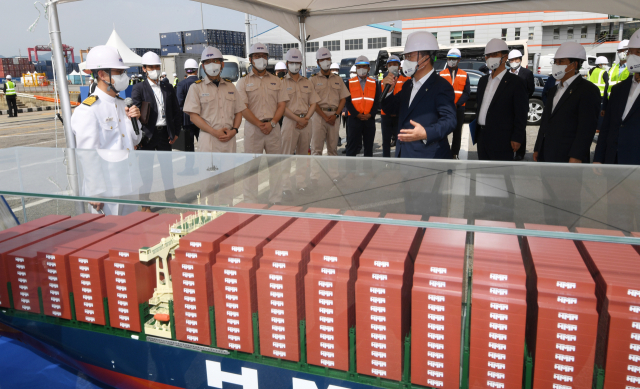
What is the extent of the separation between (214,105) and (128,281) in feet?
10.1

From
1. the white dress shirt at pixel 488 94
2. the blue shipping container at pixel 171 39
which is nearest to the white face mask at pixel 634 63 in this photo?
the white dress shirt at pixel 488 94

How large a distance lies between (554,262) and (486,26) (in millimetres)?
32037

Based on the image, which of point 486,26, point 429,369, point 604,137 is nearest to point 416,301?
point 429,369

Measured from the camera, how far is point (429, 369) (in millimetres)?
1228

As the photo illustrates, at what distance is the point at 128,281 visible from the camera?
151cm

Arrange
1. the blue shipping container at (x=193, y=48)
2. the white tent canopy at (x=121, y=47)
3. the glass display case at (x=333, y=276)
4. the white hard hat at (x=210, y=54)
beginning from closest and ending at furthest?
the glass display case at (x=333, y=276) → the white hard hat at (x=210, y=54) → the white tent canopy at (x=121, y=47) → the blue shipping container at (x=193, y=48)

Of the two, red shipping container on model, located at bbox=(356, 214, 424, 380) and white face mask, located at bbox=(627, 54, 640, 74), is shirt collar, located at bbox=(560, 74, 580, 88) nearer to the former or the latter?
white face mask, located at bbox=(627, 54, 640, 74)

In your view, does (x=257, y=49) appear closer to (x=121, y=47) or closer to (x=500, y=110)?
(x=500, y=110)

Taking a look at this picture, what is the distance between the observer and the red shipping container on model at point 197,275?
1.38m

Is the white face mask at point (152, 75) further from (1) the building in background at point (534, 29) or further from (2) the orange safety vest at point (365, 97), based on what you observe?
(1) the building in background at point (534, 29)

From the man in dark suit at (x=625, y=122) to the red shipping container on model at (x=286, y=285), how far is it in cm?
306

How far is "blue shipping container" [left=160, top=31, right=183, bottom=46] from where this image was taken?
119 feet

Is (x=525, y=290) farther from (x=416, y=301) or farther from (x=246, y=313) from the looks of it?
(x=246, y=313)

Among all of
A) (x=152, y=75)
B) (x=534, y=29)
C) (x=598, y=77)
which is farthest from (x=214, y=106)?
(x=534, y=29)
